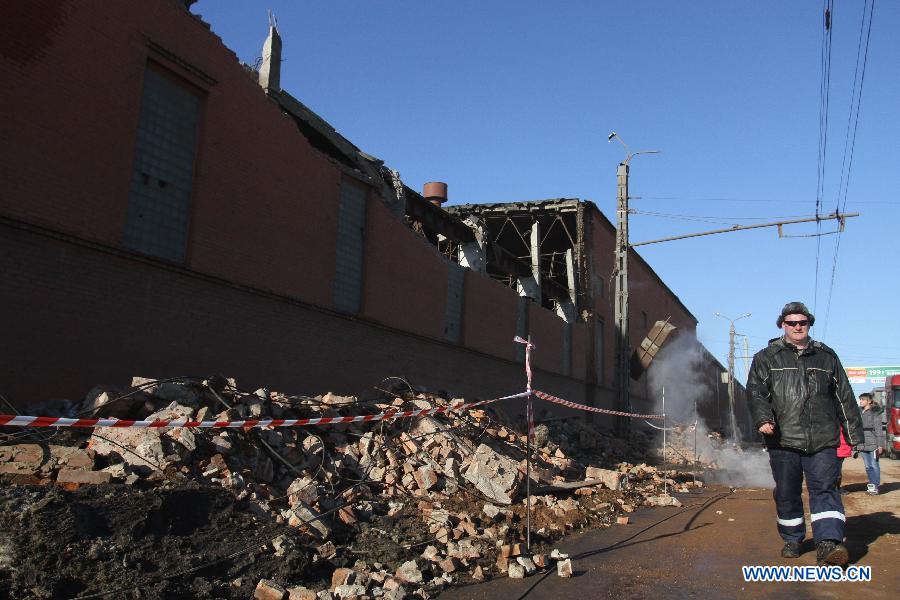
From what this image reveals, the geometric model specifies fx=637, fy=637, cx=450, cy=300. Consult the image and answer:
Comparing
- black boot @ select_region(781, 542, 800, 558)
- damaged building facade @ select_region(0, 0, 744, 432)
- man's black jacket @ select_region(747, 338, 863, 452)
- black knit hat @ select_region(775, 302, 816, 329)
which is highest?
damaged building facade @ select_region(0, 0, 744, 432)

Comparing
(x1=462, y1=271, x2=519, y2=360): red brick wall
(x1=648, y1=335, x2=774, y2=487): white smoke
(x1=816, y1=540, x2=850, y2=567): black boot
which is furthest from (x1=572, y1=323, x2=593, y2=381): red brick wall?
(x1=816, y1=540, x2=850, y2=567): black boot

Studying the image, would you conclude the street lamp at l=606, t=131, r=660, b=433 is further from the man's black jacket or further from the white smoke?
the man's black jacket

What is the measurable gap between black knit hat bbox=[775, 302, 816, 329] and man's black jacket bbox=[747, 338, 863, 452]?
0.62 feet

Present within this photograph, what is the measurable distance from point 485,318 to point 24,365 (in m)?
13.1

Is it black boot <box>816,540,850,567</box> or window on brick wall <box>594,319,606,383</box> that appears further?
window on brick wall <box>594,319,606,383</box>

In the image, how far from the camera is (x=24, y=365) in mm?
7156

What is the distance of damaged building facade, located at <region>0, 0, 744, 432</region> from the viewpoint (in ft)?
24.2

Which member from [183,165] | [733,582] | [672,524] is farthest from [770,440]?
[183,165]

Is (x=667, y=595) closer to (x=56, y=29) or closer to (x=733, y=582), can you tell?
(x=733, y=582)

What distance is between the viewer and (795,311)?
5.51 m

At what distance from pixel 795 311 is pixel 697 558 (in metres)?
2.32

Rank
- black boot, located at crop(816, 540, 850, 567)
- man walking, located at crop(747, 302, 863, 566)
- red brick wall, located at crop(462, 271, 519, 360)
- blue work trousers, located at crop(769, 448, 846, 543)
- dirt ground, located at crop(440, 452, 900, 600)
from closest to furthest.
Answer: dirt ground, located at crop(440, 452, 900, 600), black boot, located at crop(816, 540, 850, 567), blue work trousers, located at crop(769, 448, 846, 543), man walking, located at crop(747, 302, 863, 566), red brick wall, located at crop(462, 271, 519, 360)

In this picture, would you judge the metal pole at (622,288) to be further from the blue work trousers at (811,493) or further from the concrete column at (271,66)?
the blue work trousers at (811,493)

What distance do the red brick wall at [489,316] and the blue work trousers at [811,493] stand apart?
1231 cm
